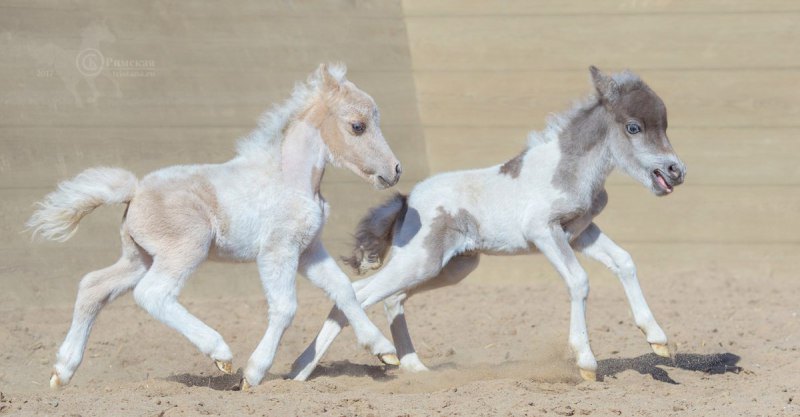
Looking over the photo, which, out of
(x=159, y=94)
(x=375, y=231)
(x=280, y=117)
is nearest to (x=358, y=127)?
(x=280, y=117)

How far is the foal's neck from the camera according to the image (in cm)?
596

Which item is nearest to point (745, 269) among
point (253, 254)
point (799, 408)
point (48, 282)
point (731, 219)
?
point (731, 219)

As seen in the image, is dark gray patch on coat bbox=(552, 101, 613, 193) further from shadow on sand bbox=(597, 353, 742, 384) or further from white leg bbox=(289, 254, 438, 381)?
shadow on sand bbox=(597, 353, 742, 384)

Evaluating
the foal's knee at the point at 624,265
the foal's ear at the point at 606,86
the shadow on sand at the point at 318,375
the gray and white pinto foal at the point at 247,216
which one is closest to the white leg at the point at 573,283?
the foal's knee at the point at 624,265

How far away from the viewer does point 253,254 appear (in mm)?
5863

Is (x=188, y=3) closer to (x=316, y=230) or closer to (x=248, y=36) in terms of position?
(x=248, y=36)

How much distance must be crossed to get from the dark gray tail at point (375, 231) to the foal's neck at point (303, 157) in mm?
808

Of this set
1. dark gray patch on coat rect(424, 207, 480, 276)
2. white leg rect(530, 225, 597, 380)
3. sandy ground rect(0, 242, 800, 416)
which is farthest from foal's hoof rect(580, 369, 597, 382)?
dark gray patch on coat rect(424, 207, 480, 276)

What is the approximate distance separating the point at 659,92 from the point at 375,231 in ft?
12.2

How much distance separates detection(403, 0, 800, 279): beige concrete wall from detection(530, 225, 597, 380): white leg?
3070 millimetres

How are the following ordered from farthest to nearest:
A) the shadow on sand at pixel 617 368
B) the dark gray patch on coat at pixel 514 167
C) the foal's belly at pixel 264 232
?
the dark gray patch on coat at pixel 514 167 → the shadow on sand at pixel 617 368 → the foal's belly at pixel 264 232

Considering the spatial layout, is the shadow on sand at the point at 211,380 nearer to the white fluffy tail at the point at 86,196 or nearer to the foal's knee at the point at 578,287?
the white fluffy tail at the point at 86,196

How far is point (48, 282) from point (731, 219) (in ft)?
19.3

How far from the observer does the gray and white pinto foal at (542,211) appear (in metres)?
6.30
